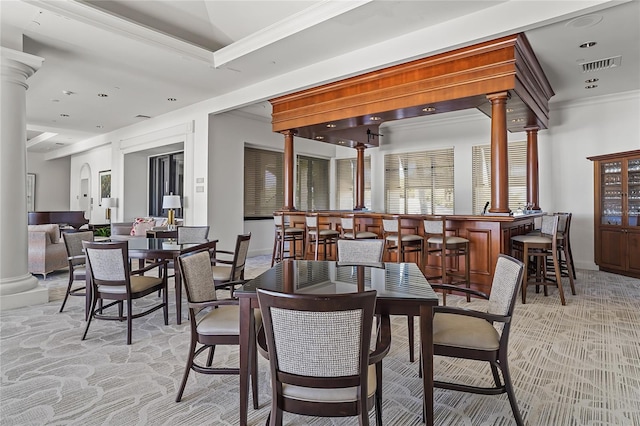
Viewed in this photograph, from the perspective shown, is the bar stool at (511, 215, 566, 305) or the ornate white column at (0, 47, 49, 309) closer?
the ornate white column at (0, 47, 49, 309)

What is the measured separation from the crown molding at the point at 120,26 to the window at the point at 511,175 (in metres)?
5.88

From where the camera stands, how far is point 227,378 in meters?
2.49

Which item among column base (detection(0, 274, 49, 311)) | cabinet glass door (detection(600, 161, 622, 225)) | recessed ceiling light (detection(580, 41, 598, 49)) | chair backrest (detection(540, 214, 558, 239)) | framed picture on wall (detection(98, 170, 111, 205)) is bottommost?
column base (detection(0, 274, 49, 311))

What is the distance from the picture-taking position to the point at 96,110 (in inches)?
318

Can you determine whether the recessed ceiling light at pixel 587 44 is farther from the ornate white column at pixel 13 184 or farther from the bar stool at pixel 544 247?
the ornate white column at pixel 13 184

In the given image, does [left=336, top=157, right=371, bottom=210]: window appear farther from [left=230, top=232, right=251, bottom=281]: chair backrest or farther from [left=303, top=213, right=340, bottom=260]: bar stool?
[left=230, top=232, right=251, bottom=281]: chair backrest

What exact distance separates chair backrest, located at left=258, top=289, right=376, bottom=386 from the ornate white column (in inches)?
172

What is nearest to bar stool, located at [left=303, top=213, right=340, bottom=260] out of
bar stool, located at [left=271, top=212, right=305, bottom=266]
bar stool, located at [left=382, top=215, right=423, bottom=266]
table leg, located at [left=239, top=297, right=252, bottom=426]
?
bar stool, located at [left=271, top=212, right=305, bottom=266]

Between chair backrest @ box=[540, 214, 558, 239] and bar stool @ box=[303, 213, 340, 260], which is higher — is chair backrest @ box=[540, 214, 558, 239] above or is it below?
above

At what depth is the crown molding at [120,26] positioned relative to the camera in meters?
3.87

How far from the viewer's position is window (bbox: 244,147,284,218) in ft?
27.9

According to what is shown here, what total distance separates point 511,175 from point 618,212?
1965 mm

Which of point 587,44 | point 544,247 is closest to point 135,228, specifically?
point 544,247

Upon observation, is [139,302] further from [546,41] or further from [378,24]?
[546,41]
